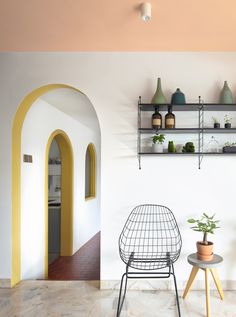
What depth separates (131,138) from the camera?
258 cm

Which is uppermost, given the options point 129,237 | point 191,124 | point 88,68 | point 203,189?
point 88,68

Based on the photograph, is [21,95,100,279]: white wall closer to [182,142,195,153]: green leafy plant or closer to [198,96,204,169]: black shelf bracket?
[182,142,195,153]: green leafy plant

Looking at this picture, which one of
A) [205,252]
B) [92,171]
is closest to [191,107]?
[205,252]

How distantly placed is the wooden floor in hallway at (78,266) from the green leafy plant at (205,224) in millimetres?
1639

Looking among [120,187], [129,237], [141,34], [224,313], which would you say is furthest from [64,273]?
[141,34]

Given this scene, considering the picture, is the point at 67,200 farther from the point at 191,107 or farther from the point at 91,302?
the point at 191,107

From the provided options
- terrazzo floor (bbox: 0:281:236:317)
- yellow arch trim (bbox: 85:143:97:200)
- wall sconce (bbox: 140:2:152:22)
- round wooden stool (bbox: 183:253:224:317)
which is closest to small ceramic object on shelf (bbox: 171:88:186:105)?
wall sconce (bbox: 140:2:152:22)

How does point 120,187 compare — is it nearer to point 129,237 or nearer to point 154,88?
point 129,237

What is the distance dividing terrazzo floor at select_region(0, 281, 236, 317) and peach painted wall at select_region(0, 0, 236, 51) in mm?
2337

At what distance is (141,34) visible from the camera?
226 centimetres

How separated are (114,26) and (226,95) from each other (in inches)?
47.5

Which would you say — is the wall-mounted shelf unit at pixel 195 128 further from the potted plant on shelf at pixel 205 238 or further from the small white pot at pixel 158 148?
the potted plant on shelf at pixel 205 238

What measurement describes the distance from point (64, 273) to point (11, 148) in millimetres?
2030

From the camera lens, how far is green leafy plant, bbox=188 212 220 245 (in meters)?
2.29
